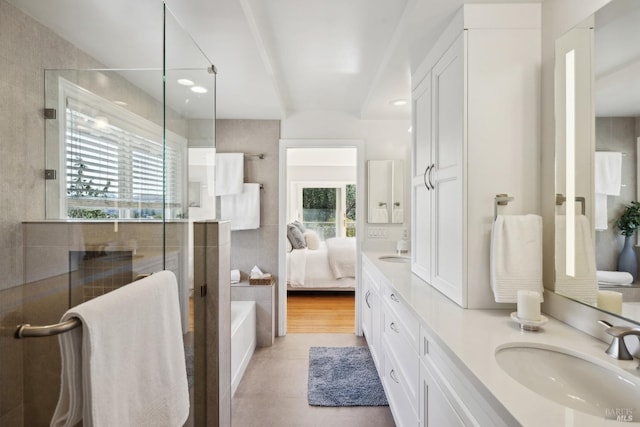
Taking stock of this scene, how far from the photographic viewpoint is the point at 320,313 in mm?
4141

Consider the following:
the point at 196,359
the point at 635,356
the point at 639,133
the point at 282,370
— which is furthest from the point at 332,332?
the point at 639,133

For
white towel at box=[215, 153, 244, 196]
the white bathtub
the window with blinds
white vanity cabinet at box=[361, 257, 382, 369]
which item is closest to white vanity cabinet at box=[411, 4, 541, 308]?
white vanity cabinet at box=[361, 257, 382, 369]

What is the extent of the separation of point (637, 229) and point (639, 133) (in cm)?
30

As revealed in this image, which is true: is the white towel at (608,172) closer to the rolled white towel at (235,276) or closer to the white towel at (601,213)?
the white towel at (601,213)

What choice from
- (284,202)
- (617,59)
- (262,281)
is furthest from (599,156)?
(262,281)

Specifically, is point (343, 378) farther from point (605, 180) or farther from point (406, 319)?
point (605, 180)

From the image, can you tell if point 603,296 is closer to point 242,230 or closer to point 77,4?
point 77,4

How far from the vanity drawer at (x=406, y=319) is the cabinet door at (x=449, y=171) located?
0.73ft

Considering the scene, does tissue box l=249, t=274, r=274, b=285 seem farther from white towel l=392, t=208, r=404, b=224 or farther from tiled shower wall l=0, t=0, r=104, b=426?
tiled shower wall l=0, t=0, r=104, b=426

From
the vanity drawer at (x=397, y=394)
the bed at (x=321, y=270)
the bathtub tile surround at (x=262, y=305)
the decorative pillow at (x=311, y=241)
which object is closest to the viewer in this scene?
the vanity drawer at (x=397, y=394)

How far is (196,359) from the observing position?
1623 millimetres

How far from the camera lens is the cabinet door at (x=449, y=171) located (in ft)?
4.82

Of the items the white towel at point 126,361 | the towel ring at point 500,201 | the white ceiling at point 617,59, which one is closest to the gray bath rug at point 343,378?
the white towel at point 126,361

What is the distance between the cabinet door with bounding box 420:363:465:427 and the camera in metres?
1.08
